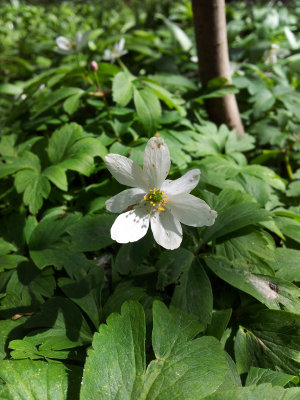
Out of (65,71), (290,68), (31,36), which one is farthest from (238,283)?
(31,36)

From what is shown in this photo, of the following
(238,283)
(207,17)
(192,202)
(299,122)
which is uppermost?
(207,17)

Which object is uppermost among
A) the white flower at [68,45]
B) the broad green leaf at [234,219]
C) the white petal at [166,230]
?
the white flower at [68,45]

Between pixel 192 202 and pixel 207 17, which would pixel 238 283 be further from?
pixel 207 17

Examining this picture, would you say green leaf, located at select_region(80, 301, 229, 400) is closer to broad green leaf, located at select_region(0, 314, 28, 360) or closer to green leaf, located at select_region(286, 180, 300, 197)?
broad green leaf, located at select_region(0, 314, 28, 360)

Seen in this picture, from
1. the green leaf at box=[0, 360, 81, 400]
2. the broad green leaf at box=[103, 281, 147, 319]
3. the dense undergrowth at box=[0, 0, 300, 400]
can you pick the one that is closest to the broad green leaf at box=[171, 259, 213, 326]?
the dense undergrowth at box=[0, 0, 300, 400]

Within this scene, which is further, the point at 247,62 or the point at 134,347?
the point at 247,62

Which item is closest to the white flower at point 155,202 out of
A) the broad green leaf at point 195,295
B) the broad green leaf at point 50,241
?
the broad green leaf at point 195,295

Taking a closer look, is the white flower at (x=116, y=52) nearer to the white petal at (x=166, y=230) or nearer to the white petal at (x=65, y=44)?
the white petal at (x=65, y=44)
